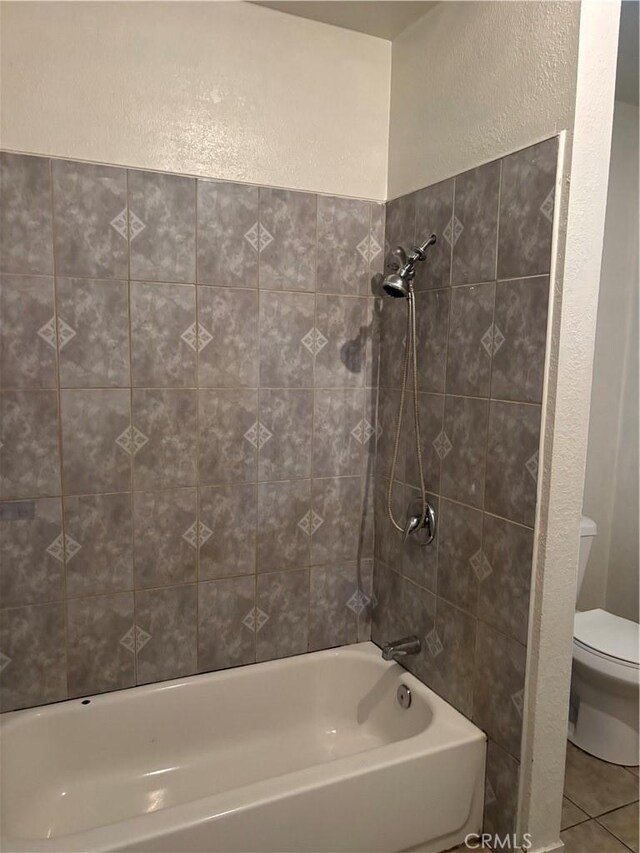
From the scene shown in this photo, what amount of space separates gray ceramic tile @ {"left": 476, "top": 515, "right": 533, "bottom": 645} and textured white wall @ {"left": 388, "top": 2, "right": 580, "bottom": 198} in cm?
101

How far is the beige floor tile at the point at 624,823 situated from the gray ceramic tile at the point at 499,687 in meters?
0.55

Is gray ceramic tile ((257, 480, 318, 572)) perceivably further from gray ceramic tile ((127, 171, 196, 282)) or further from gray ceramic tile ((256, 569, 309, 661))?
gray ceramic tile ((127, 171, 196, 282))

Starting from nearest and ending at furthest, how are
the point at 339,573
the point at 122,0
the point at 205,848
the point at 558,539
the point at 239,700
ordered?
the point at 205,848 < the point at 558,539 < the point at 122,0 < the point at 239,700 < the point at 339,573

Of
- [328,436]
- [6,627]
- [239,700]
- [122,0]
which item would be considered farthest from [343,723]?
[122,0]

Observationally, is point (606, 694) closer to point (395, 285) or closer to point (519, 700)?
point (519, 700)

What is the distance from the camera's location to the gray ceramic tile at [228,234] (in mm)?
1870

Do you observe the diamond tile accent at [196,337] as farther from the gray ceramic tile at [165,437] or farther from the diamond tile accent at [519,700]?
the diamond tile accent at [519,700]

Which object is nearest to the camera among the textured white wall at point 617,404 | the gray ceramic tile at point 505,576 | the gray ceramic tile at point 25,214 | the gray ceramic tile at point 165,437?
the gray ceramic tile at point 505,576

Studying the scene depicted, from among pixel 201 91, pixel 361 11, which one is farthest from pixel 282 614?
pixel 361 11

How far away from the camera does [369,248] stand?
2.11 m

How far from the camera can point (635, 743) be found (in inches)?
83.9

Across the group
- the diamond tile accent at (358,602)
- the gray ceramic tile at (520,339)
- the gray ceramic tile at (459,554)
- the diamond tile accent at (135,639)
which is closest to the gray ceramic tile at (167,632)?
the diamond tile accent at (135,639)

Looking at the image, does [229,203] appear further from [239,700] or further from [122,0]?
[239,700]

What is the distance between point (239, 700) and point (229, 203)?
165 centimetres
